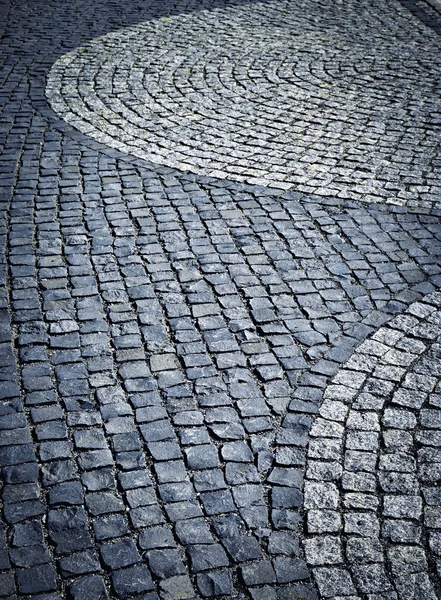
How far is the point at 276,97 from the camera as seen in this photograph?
27.4 feet

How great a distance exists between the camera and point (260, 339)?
474cm

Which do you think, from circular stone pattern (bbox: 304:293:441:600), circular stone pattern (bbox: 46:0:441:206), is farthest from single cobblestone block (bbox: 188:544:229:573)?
circular stone pattern (bbox: 46:0:441:206)

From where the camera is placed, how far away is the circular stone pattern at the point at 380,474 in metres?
3.29

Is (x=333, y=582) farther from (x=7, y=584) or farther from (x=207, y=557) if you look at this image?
(x=7, y=584)

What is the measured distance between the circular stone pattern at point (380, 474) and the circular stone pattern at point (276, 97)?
2274mm

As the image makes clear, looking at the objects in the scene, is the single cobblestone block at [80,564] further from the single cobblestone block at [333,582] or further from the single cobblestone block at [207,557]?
the single cobblestone block at [333,582]

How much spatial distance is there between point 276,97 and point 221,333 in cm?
440

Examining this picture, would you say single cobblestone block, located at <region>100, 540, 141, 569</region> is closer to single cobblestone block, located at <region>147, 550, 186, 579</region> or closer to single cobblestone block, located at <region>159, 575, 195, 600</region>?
single cobblestone block, located at <region>147, 550, 186, 579</region>

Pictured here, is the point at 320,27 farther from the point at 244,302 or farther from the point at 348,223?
the point at 244,302

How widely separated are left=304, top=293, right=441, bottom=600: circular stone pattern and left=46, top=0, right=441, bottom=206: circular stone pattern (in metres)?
2.27

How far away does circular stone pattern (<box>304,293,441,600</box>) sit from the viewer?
3.29 meters

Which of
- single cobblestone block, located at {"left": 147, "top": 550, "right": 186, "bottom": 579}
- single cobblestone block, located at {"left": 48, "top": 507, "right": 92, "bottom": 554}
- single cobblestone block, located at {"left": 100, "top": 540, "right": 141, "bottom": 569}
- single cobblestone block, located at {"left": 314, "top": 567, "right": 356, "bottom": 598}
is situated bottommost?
single cobblestone block, located at {"left": 48, "top": 507, "right": 92, "bottom": 554}

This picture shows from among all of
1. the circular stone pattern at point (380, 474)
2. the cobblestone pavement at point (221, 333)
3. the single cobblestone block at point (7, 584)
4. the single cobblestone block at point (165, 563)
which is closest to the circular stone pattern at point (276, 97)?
the cobblestone pavement at point (221, 333)

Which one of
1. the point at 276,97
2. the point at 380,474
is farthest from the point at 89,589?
the point at 276,97
